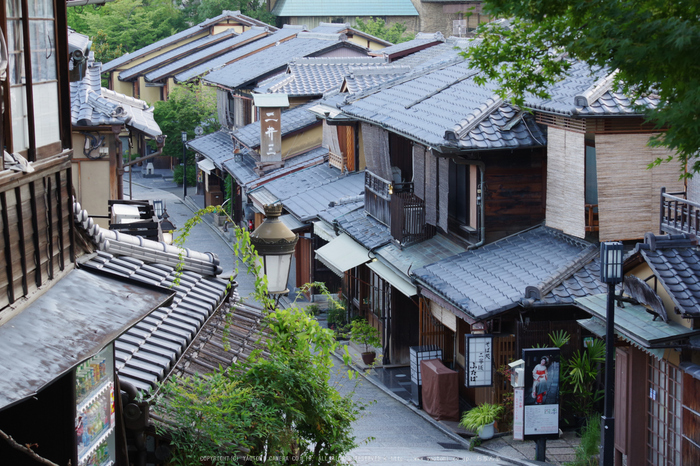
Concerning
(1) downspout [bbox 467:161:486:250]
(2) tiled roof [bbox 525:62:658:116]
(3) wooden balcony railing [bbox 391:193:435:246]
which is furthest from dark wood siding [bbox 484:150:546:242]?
(3) wooden balcony railing [bbox 391:193:435:246]

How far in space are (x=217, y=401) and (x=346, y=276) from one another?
60.6ft

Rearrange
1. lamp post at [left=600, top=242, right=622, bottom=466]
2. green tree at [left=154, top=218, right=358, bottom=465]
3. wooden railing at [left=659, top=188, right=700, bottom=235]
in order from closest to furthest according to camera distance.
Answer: green tree at [left=154, top=218, right=358, bottom=465] < lamp post at [left=600, top=242, right=622, bottom=466] < wooden railing at [left=659, top=188, right=700, bottom=235]

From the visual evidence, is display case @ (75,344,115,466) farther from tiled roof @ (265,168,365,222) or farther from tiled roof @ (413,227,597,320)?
tiled roof @ (265,168,365,222)

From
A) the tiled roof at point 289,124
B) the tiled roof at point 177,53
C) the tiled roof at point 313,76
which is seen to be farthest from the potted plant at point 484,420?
the tiled roof at point 177,53

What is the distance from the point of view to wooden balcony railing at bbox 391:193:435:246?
2088 cm

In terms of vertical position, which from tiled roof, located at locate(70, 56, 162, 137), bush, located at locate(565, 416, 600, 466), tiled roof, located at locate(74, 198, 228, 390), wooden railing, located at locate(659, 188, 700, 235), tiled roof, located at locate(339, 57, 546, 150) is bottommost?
bush, located at locate(565, 416, 600, 466)

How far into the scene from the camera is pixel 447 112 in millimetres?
19719

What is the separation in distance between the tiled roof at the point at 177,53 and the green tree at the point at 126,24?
8138 mm

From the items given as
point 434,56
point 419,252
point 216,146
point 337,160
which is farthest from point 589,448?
point 216,146

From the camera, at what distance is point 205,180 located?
44719 millimetres

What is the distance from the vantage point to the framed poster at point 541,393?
1468 cm

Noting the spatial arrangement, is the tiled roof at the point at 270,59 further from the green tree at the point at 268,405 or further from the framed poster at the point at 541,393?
the green tree at the point at 268,405

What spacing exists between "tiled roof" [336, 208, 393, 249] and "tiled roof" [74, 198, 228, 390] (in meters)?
10.9

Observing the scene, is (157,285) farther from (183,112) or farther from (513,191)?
(183,112)
